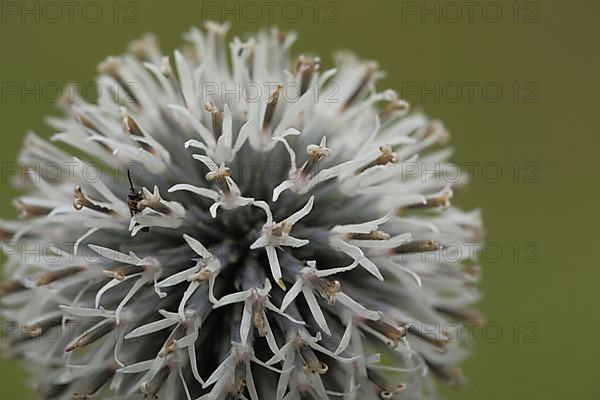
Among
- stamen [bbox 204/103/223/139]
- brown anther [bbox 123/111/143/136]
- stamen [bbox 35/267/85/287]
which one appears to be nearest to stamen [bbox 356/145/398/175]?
stamen [bbox 204/103/223/139]

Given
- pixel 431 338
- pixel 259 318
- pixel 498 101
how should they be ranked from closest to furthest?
pixel 259 318
pixel 431 338
pixel 498 101

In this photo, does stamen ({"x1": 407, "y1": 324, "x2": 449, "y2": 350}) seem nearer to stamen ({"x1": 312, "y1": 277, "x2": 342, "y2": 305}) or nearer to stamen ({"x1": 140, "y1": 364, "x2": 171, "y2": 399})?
stamen ({"x1": 312, "y1": 277, "x2": 342, "y2": 305})

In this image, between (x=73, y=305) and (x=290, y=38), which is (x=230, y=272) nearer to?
(x=73, y=305)

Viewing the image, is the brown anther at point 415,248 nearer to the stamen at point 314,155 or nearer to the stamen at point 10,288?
the stamen at point 314,155

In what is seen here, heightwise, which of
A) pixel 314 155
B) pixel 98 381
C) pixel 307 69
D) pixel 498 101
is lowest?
pixel 98 381

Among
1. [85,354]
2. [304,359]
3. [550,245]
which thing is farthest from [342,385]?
[550,245]

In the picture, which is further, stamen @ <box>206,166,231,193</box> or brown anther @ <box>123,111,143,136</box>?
brown anther @ <box>123,111,143,136</box>

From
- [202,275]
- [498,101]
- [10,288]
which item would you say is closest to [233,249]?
[202,275]

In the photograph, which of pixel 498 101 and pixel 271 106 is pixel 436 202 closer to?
pixel 271 106
